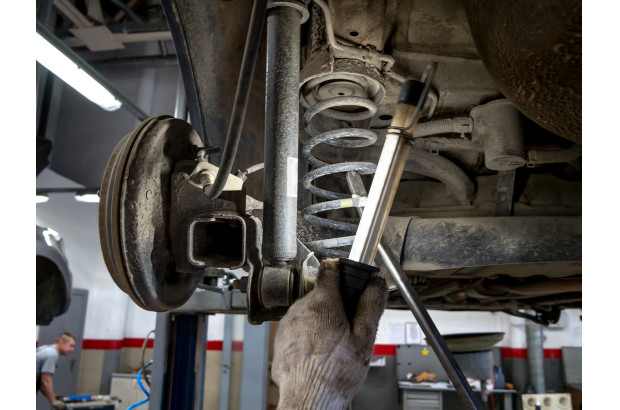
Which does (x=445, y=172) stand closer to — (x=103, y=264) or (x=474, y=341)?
(x=474, y=341)

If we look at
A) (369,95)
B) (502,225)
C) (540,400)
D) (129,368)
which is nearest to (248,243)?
(369,95)

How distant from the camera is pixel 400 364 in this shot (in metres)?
6.46

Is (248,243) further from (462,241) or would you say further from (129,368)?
(129,368)

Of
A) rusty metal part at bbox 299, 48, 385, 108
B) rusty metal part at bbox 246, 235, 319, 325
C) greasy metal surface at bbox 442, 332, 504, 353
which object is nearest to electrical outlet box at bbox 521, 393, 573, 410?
greasy metal surface at bbox 442, 332, 504, 353

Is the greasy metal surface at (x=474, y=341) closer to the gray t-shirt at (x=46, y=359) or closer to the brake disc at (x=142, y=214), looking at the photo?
the brake disc at (x=142, y=214)

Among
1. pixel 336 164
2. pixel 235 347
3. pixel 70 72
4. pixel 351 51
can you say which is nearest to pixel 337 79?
pixel 351 51

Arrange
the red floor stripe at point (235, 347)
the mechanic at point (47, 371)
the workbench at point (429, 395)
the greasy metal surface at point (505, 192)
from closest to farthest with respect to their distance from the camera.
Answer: the greasy metal surface at point (505, 192) → the mechanic at point (47, 371) → the workbench at point (429, 395) → the red floor stripe at point (235, 347)

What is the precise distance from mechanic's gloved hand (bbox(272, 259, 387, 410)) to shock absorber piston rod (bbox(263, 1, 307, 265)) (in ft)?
0.32

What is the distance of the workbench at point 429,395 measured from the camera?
558cm

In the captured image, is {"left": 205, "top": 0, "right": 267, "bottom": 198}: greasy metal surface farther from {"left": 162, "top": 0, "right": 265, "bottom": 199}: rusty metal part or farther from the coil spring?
{"left": 162, "top": 0, "right": 265, "bottom": 199}: rusty metal part

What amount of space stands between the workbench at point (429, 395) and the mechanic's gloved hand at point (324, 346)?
5.20m

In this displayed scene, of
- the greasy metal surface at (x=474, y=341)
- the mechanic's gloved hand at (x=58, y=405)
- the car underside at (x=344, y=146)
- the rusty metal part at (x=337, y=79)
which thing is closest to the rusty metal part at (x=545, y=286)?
the car underside at (x=344, y=146)

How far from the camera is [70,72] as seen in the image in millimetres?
2996

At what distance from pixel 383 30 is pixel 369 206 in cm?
45
